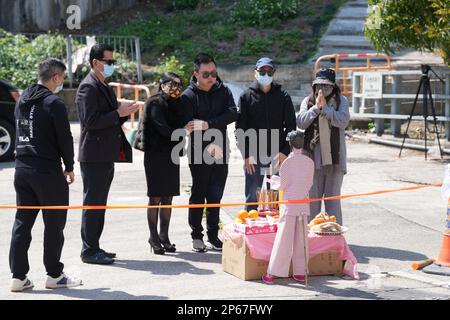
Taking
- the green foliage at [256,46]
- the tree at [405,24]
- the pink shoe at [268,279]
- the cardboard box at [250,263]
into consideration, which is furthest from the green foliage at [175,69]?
the pink shoe at [268,279]

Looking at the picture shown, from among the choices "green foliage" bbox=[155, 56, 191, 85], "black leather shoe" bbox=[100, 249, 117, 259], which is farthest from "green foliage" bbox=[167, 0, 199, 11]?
"black leather shoe" bbox=[100, 249, 117, 259]

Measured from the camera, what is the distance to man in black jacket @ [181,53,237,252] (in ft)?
30.3

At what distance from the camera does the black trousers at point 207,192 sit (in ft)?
30.6

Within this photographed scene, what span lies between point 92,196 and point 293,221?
2053 millimetres

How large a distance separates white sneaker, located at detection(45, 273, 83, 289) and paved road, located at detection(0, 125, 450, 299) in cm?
7

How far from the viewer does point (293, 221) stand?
26.2 ft

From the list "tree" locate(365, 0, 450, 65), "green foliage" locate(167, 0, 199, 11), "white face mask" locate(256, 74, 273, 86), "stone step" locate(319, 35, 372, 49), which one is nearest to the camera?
"white face mask" locate(256, 74, 273, 86)

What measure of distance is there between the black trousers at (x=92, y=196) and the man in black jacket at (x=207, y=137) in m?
0.93

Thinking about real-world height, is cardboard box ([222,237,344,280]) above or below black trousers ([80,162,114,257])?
below

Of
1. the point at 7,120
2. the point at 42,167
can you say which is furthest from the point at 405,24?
the point at 42,167

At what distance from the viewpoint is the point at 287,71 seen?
2102 centimetres

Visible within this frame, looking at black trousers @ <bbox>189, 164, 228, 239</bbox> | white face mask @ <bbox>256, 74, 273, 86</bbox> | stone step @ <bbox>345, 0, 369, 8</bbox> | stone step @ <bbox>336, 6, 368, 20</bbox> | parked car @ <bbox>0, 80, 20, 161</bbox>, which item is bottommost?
black trousers @ <bbox>189, 164, 228, 239</bbox>

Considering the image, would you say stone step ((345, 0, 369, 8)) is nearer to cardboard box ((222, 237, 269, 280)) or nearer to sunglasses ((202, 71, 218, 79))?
sunglasses ((202, 71, 218, 79))

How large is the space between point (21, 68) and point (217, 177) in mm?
11505
